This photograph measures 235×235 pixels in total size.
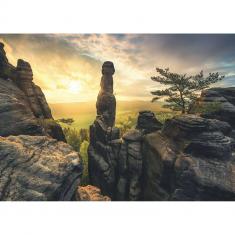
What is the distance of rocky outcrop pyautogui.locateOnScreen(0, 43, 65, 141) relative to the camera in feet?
39.4

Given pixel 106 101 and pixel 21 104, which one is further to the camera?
pixel 106 101

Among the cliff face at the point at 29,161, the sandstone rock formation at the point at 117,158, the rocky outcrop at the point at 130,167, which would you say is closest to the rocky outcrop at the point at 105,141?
the sandstone rock formation at the point at 117,158

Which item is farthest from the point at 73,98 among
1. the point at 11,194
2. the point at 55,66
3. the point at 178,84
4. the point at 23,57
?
the point at 11,194

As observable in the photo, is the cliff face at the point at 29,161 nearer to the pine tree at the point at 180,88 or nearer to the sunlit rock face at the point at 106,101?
the sunlit rock face at the point at 106,101

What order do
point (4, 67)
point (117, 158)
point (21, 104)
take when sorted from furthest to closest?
point (117, 158) → point (4, 67) → point (21, 104)

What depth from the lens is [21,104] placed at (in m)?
13.3

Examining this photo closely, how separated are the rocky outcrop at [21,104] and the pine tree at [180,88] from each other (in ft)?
31.3

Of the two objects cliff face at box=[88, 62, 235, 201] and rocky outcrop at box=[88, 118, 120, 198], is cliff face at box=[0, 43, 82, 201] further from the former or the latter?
rocky outcrop at box=[88, 118, 120, 198]

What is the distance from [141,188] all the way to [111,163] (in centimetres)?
322

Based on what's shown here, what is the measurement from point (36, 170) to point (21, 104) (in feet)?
20.7

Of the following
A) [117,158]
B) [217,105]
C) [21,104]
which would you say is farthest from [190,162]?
[21,104]

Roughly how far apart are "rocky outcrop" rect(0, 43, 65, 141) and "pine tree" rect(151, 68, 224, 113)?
375 inches

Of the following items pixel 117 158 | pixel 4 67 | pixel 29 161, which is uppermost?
pixel 4 67

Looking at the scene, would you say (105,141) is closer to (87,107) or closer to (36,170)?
(87,107)
